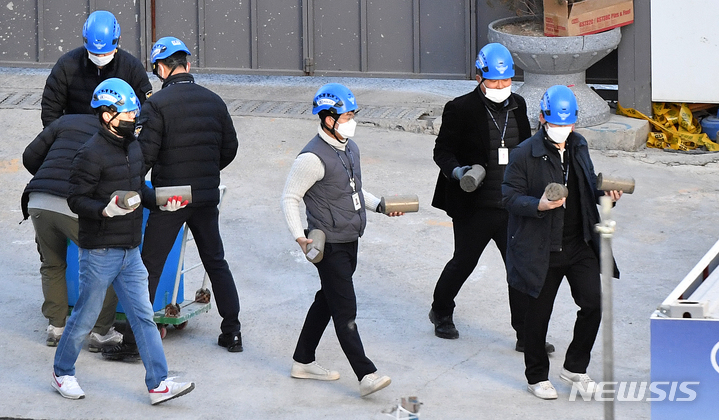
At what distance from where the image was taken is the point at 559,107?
5262 mm

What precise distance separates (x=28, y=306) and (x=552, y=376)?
3.36m

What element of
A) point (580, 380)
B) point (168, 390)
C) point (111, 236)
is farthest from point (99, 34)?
point (580, 380)

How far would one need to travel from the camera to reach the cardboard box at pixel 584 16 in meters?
9.32

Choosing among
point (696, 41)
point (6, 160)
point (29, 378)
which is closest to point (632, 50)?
point (696, 41)

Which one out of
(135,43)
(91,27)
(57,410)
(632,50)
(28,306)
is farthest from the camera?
(135,43)

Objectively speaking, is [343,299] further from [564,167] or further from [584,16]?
[584,16]

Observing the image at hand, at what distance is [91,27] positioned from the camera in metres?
6.27

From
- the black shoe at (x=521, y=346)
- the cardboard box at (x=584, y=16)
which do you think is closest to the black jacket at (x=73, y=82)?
the black shoe at (x=521, y=346)

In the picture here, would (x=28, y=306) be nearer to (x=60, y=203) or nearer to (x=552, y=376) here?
(x=60, y=203)

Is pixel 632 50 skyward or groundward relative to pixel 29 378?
skyward

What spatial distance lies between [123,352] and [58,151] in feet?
3.92

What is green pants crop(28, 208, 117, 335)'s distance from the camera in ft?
19.5

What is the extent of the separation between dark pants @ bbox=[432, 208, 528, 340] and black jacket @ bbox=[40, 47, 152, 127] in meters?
2.32

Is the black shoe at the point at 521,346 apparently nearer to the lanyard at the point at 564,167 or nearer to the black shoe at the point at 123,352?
the lanyard at the point at 564,167
